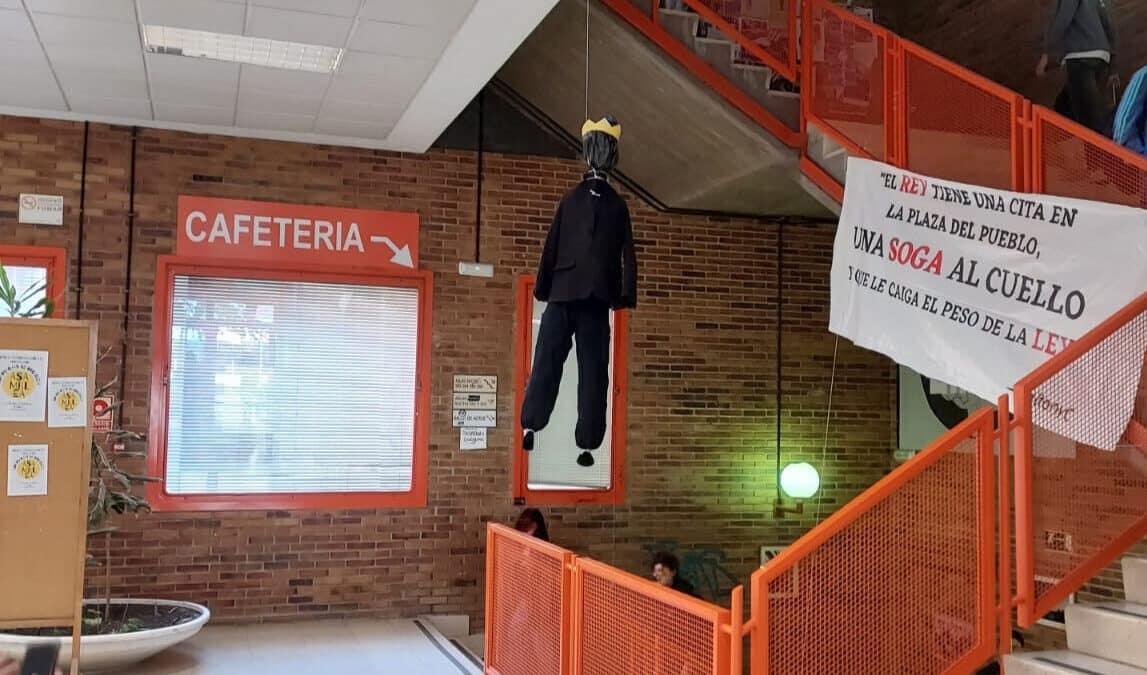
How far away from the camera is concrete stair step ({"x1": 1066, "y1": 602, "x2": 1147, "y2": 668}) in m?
3.58

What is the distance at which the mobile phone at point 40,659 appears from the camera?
3357 millimetres

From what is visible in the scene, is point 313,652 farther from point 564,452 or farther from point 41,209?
point 41,209

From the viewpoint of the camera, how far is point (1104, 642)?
12.2 ft

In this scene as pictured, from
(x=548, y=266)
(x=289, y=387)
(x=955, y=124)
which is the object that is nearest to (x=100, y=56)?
(x=289, y=387)

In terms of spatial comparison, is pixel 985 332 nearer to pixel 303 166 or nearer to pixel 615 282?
pixel 615 282

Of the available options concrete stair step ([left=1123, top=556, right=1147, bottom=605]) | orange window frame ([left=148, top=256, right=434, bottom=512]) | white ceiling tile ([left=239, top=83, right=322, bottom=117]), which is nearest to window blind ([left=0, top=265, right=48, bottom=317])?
orange window frame ([left=148, top=256, right=434, bottom=512])

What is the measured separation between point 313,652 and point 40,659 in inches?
107

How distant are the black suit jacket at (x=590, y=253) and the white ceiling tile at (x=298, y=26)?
1.44 m

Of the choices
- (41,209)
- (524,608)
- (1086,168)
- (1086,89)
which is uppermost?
(1086,89)

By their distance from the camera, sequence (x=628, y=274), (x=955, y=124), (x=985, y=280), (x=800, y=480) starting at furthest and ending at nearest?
(x=800, y=480) → (x=955, y=124) → (x=628, y=274) → (x=985, y=280)

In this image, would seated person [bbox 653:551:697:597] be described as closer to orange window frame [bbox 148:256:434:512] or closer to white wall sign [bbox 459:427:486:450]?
white wall sign [bbox 459:427:486:450]

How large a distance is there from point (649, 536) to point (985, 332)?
147 inches

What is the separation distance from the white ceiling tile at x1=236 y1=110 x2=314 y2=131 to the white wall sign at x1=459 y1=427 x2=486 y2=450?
2.41m

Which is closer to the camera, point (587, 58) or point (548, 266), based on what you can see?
point (548, 266)
